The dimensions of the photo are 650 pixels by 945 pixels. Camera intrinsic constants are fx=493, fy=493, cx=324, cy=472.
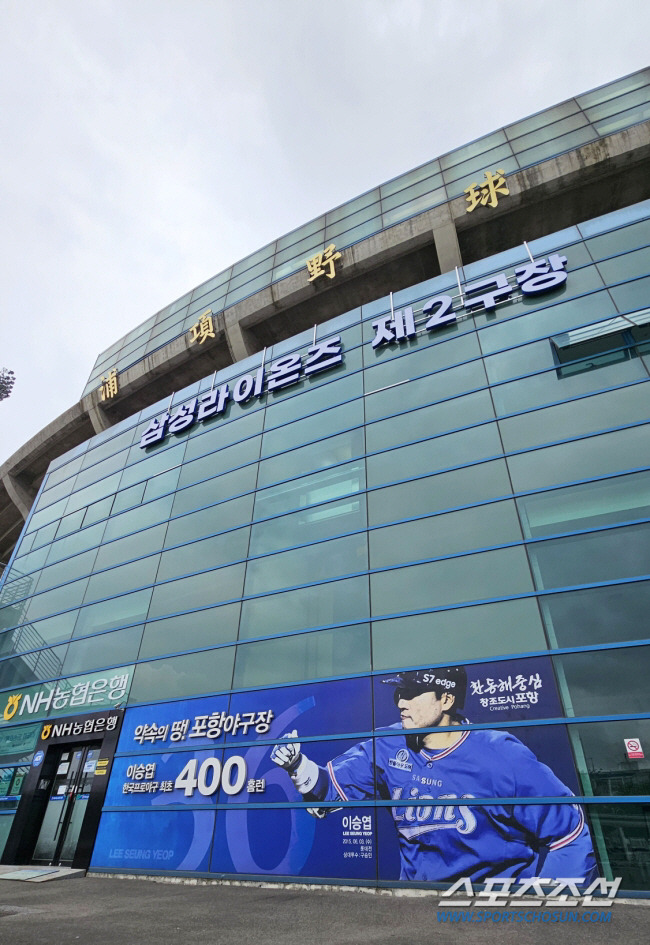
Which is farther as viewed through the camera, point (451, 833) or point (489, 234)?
point (489, 234)

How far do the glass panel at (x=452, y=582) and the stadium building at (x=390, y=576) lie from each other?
0.06 metres

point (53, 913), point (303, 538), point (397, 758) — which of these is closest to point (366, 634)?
point (397, 758)

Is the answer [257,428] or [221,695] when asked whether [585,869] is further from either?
[257,428]

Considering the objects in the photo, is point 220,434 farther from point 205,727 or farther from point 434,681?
point 434,681

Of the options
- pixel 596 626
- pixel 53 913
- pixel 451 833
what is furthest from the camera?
pixel 596 626

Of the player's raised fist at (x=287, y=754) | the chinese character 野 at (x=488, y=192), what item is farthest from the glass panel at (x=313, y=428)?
the chinese character 野 at (x=488, y=192)

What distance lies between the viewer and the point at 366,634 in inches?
386

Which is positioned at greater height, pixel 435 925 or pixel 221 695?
pixel 221 695

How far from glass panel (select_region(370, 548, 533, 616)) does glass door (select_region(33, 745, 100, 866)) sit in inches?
330

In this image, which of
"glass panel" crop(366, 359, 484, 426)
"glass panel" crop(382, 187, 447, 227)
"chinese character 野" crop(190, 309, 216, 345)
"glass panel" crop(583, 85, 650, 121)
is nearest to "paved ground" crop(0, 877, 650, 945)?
"glass panel" crop(366, 359, 484, 426)

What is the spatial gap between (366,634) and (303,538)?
306 cm

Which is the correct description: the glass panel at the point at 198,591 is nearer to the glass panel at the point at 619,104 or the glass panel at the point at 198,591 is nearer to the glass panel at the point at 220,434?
the glass panel at the point at 220,434

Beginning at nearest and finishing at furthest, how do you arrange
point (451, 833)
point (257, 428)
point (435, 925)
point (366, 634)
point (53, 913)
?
point (435, 925), point (53, 913), point (451, 833), point (366, 634), point (257, 428)

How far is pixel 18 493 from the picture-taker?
26.0 m
